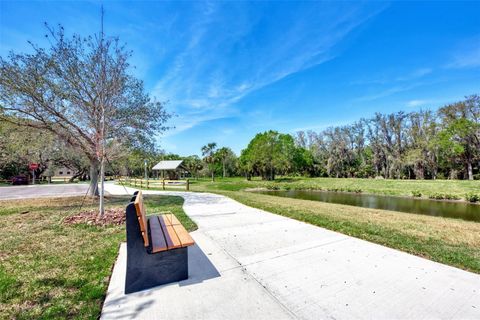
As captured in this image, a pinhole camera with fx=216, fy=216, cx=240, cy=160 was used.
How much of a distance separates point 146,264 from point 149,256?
10 cm

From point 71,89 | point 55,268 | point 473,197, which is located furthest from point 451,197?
point 71,89

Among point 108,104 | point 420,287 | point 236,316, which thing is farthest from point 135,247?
point 108,104

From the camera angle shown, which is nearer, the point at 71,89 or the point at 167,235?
the point at 167,235

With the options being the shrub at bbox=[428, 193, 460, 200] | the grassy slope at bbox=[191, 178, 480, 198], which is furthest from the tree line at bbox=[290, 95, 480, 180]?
the shrub at bbox=[428, 193, 460, 200]

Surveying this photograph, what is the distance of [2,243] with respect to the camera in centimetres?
416

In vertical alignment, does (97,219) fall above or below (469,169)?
below

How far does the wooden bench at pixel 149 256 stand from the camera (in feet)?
8.30

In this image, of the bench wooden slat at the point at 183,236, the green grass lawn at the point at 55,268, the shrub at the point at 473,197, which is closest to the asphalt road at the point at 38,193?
the green grass lawn at the point at 55,268

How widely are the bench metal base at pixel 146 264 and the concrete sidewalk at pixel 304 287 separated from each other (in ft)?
0.36

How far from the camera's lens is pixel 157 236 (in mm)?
2953

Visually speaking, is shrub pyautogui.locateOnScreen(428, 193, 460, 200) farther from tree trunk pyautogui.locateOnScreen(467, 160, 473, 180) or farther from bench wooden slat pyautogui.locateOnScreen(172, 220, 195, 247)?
bench wooden slat pyautogui.locateOnScreen(172, 220, 195, 247)

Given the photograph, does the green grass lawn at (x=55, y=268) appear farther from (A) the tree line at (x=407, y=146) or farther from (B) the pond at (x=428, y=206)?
(A) the tree line at (x=407, y=146)

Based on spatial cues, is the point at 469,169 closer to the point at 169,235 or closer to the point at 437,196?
the point at 437,196

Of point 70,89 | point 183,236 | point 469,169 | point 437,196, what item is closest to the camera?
point 183,236
